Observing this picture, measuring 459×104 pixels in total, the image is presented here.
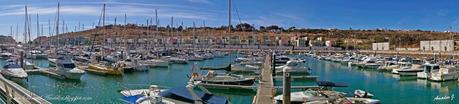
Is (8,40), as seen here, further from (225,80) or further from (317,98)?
(317,98)

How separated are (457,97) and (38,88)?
2588cm

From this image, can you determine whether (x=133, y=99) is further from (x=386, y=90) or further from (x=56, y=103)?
(x=386, y=90)

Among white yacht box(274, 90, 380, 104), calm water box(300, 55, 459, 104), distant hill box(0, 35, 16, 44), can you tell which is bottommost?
calm water box(300, 55, 459, 104)

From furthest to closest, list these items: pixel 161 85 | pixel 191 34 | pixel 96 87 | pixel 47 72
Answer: pixel 191 34
pixel 47 72
pixel 161 85
pixel 96 87

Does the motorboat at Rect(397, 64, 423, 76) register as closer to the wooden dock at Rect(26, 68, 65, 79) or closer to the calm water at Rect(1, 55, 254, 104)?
the calm water at Rect(1, 55, 254, 104)

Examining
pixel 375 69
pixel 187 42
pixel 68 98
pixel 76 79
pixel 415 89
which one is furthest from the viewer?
pixel 187 42

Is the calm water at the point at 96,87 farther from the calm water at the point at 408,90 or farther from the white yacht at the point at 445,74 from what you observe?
the white yacht at the point at 445,74

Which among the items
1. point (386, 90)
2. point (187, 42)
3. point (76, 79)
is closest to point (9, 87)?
point (76, 79)

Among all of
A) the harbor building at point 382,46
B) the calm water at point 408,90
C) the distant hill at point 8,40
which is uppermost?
the distant hill at point 8,40

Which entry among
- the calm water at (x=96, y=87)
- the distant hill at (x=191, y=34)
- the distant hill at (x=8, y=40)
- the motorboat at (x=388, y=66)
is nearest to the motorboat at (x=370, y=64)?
the motorboat at (x=388, y=66)

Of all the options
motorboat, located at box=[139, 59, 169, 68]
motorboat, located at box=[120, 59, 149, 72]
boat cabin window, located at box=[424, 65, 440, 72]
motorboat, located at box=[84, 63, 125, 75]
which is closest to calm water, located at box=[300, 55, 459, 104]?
boat cabin window, located at box=[424, 65, 440, 72]

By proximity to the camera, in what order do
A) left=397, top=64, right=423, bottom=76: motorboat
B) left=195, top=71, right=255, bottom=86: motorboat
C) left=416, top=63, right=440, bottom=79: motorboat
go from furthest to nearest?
left=397, top=64, right=423, bottom=76: motorboat
left=416, top=63, right=440, bottom=79: motorboat
left=195, top=71, right=255, bottom=86: motorboat

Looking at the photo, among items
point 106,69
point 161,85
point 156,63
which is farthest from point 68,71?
point 156,63

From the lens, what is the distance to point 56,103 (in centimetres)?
2370
